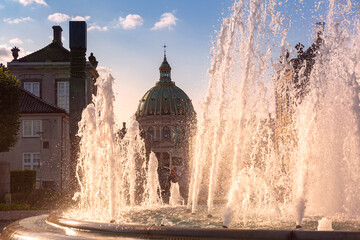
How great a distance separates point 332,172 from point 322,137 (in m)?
1.14

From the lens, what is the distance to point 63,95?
148ft

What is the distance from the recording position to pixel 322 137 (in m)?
14.4

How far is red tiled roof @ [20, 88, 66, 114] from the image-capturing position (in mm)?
38812

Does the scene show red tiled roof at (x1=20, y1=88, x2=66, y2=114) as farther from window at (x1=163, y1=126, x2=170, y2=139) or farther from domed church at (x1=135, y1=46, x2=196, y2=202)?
window at (x1=163, y1=126, x2=170, y2=139)

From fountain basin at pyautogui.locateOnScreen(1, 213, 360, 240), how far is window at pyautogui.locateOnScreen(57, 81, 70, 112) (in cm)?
3592

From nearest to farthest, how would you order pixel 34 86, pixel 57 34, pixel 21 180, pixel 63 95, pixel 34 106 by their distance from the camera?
pixel 21 180, pixel 34 106, pixel 63 95, pixel 34 86, pixel 57 34

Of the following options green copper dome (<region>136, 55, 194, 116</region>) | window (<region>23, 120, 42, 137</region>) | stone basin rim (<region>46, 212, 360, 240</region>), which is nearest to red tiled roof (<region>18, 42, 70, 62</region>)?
window (<region>23, 120, 42, 137</region>)

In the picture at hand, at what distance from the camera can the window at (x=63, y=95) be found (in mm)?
44469

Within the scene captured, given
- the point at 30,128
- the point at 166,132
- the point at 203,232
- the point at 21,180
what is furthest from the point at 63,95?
the point at 166,132

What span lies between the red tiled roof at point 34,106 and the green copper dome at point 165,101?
4410 inches

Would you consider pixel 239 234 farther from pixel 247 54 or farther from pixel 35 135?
pixel 35 135

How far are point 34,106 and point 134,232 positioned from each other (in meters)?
33.6

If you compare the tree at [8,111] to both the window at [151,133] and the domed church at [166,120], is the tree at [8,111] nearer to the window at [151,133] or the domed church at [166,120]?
the domed church at [166,120]

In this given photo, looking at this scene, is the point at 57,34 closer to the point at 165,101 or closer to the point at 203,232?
the point at 203,232
